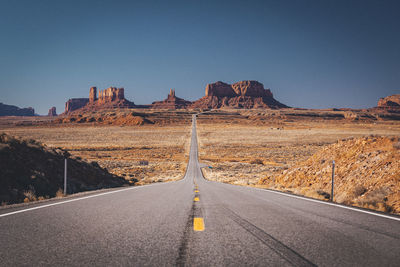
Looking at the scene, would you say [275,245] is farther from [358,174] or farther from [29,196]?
[358,174]

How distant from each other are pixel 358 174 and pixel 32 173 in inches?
574

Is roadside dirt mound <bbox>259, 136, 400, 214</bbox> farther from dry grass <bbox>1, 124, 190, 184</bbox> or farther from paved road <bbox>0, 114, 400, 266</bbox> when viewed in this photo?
dry grass <bbox>1, 124, 190, 184</bbox>

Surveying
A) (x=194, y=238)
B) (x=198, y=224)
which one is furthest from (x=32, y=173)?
(x=194, y=238)

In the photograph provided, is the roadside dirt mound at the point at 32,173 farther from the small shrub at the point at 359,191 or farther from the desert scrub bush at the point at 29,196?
the small shrub at the point at 359,191

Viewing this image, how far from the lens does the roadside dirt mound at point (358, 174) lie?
785 cm

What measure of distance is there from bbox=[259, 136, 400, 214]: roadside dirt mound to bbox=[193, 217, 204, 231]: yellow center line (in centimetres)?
552

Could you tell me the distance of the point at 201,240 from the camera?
3400 mm

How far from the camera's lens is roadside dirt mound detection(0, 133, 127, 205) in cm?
893

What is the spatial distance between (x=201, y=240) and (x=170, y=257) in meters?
0.70

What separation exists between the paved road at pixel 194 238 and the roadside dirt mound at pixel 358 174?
356 cm

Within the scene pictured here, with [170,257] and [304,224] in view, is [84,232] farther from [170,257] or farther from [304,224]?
[304,224]

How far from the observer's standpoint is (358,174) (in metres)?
10.8

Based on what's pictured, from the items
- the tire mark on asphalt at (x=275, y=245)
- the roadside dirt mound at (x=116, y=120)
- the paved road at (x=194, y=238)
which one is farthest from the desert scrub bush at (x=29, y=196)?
the roadside dirt mound at (x=116, y=120)

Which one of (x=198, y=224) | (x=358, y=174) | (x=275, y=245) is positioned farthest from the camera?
(x=358, y=174)
